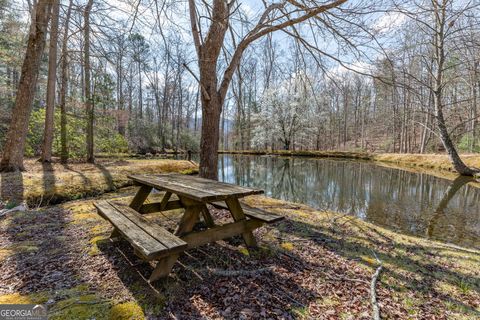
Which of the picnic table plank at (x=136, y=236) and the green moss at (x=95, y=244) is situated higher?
the picnic table plank at (x=136, y=236)

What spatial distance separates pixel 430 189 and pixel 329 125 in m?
20.4

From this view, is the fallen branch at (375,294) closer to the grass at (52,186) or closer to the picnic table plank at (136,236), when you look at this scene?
the picnic table plank at (136,236)

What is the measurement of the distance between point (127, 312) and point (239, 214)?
1177 millimetres

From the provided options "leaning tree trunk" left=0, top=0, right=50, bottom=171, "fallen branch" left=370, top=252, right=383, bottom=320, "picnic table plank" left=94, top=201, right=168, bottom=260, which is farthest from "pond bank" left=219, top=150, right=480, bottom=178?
"leaning tree trunk" left=0, top=0, right=50, bottom=171

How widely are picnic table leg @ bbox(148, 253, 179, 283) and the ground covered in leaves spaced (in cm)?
8

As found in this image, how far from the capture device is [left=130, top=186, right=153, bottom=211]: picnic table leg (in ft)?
9.09

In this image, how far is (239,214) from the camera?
2299mm

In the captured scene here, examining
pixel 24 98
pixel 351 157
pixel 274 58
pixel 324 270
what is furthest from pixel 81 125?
pixel 351 157

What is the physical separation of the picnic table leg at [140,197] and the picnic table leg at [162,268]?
48.0 inches

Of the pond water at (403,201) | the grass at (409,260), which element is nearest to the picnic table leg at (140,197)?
the grass at (409,260)

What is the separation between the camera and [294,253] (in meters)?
2.44

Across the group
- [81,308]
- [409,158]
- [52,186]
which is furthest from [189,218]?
[409,158]

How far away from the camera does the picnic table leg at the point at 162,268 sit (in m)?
1.70

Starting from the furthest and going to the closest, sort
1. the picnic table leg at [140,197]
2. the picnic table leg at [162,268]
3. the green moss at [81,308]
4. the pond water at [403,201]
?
1. the pond water at [403,201]
2. the picnic table leg at [140,197]
3. the picnic table leg at [162,268]
4. the green moss at [81,308]
